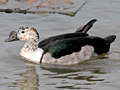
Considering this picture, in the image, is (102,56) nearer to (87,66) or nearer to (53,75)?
(87,66)

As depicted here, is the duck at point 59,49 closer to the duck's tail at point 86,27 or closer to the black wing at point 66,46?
the black wing at point 66,46

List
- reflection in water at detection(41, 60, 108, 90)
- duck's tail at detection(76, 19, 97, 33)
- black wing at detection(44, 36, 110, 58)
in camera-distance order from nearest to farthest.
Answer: reflection in water at detection(41, 60, 108, 90) → black wing at detection(44, 36, 110, 58) → duck's tail at detection(76, 19, 97, 33)

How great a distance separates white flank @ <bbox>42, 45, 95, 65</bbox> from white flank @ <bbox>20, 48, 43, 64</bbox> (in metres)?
0.19

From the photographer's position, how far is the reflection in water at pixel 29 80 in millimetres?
10344

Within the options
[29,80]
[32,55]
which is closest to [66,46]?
[32,55]

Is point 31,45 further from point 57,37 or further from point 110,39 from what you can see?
point 110,39

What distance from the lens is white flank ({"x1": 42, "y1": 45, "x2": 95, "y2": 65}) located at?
11945 millimetres

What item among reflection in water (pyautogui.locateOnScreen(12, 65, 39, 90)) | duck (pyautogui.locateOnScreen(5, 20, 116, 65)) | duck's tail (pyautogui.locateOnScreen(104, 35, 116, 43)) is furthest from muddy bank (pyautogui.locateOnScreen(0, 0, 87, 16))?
reflection in water (pyautogui.locateOnScreen(12, 65, 39, 90))

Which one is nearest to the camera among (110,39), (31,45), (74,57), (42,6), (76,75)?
(76,75)

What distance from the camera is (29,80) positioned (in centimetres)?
1091

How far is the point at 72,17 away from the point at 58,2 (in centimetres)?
151

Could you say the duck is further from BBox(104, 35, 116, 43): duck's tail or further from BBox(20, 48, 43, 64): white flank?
BBox(104, 35, 116, 43): duck's tail

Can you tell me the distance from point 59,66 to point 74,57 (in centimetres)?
52

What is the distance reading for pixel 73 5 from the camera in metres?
16.8
